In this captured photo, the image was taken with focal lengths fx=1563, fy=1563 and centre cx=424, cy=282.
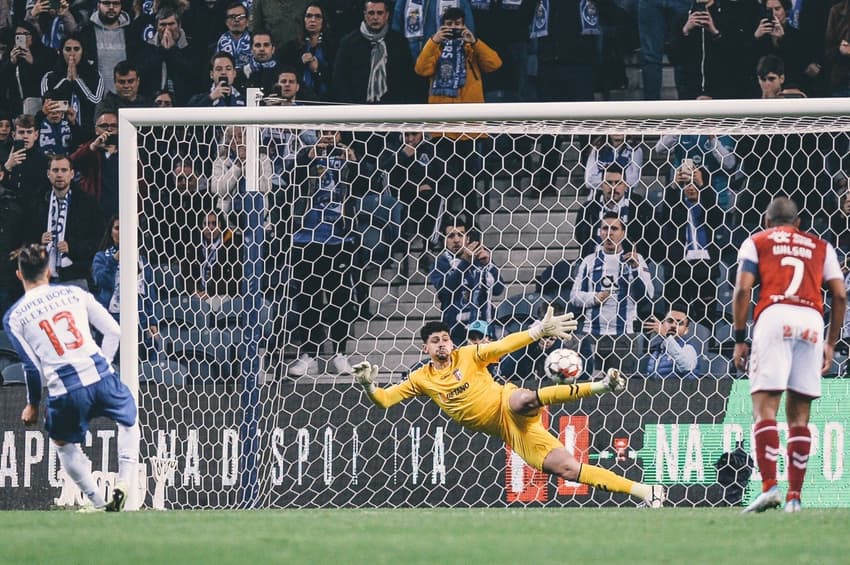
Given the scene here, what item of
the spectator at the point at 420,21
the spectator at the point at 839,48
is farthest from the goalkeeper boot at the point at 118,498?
the spectator at the point at 839,48

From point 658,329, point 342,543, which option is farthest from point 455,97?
point 342,543

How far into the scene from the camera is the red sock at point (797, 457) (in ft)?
27.5

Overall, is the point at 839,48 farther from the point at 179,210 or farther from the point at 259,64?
the point at 179,210

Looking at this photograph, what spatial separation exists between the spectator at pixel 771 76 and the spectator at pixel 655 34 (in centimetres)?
107

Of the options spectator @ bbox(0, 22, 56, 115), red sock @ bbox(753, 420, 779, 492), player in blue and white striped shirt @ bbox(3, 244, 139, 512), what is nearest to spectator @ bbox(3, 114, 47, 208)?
spectator @ bbox(0, 22, 56, 115)

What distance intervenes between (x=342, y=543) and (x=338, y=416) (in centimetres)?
456

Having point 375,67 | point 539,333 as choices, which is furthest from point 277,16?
point 539,333

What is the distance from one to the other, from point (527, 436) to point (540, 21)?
4441mm

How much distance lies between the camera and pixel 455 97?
1334cm

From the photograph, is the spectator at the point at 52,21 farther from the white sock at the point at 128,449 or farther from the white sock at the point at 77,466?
the white sock at the point at 77,466

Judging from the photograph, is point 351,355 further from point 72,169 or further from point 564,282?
point 72,169

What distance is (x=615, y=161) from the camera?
12.6m

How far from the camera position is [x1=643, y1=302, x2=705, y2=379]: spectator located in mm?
11758

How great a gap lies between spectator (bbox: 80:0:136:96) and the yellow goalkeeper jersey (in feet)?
17.8
